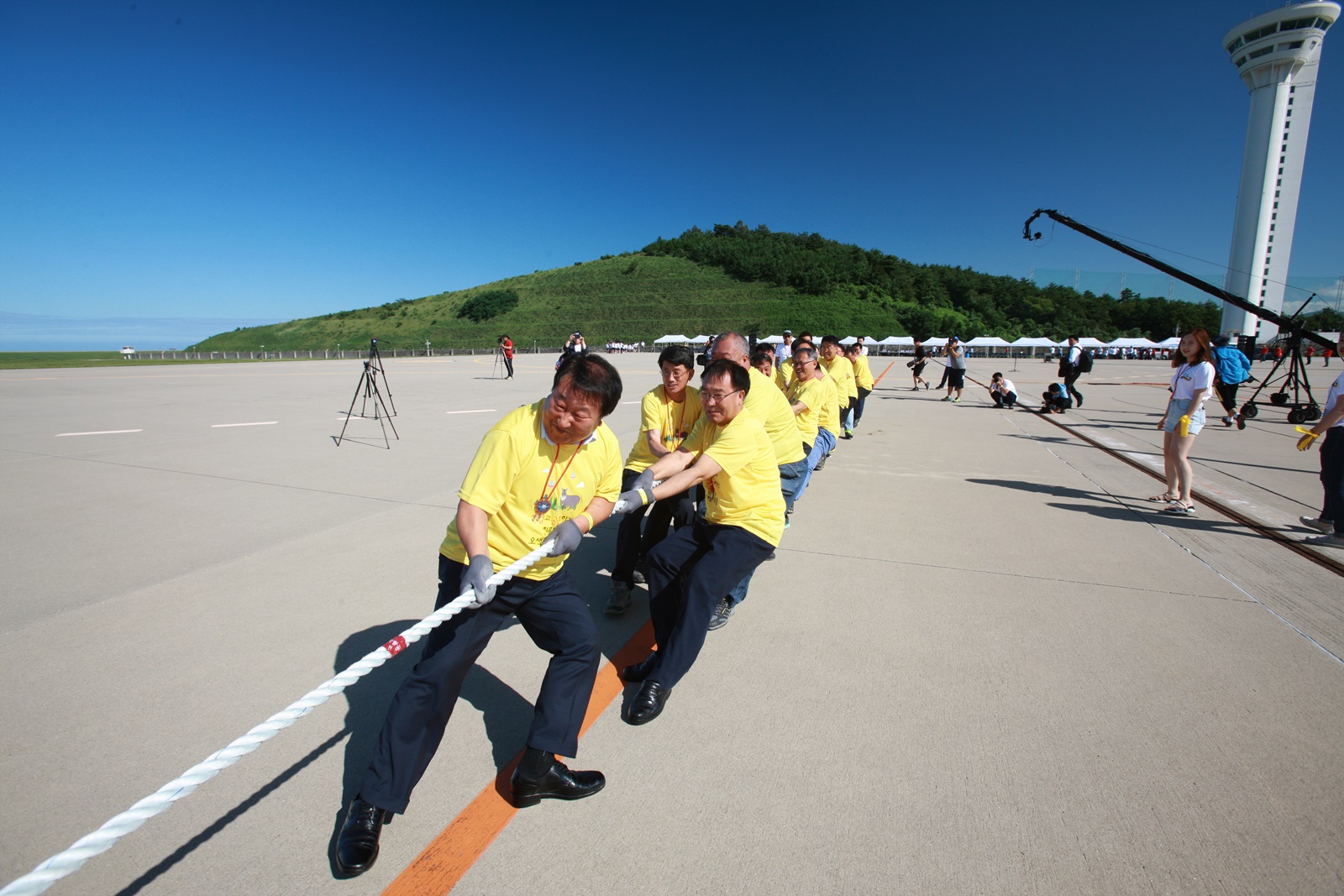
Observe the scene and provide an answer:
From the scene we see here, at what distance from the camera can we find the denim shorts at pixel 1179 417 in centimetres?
545

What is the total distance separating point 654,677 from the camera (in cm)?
275

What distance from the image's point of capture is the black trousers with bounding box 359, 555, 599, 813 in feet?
6.70

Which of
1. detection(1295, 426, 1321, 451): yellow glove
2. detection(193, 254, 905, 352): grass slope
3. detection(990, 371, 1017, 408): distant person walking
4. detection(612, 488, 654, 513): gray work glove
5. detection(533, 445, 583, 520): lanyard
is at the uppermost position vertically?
detection(193, 254, 905, 352): grass slope

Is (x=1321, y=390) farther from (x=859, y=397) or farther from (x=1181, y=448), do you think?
(x=1181, y=448)

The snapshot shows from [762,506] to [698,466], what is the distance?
41cm

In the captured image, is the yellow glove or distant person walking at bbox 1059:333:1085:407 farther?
distant person walking at bbox 1059:333:1085:407

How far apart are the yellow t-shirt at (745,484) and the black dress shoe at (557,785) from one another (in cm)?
136

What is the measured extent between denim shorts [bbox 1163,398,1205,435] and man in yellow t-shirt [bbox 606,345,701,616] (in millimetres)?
4582

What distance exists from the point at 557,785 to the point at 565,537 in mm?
881

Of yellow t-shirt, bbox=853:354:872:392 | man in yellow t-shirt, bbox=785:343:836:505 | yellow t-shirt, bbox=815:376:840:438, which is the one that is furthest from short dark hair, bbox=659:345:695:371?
yellow t-shirt, bbox=853:354:872:392

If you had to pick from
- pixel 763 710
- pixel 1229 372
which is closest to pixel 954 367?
pixel 1229 372

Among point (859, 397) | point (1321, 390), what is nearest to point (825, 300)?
point (1321, 390)

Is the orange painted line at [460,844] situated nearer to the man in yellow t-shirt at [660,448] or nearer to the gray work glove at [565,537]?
the gray work glove at [565,537]

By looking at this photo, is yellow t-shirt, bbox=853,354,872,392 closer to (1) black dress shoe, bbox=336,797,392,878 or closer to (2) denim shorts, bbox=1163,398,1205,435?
(2) denim shorts, bbox=1163,398,1205,435
